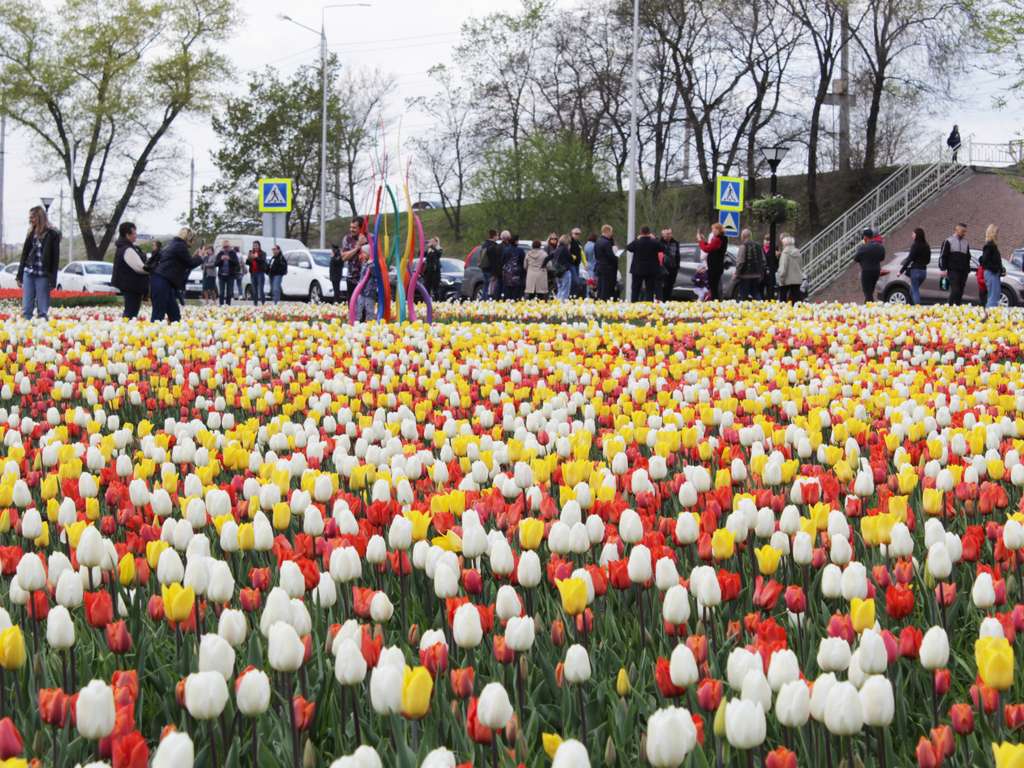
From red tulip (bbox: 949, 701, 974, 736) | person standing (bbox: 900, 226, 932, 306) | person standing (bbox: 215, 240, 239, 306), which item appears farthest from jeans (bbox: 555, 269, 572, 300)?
red tulip (bbox: 949, 701, 974, 736)

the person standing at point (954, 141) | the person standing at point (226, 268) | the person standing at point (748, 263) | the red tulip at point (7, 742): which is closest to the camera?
the red tulip at point (7, 742)

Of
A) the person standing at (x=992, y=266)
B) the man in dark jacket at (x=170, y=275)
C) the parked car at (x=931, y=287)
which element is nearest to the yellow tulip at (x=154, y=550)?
the man in dark jacket at (x=170, y=275)

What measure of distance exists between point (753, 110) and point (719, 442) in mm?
43164

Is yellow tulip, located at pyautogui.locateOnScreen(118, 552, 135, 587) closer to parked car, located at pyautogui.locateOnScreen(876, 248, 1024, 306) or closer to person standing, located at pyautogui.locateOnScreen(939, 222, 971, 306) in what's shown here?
person standing, located at pyautogui.locateOnScreen(939, 222, 971, 306)

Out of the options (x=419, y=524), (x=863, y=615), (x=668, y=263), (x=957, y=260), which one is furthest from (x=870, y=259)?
(x=863, y=615)

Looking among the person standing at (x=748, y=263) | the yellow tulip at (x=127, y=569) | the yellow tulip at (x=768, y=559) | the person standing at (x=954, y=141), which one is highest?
the person standing at (x=954, y=141)

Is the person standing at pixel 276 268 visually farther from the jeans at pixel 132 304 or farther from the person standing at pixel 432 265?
the jeans at pixel 132 304

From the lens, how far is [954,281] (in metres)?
19.5

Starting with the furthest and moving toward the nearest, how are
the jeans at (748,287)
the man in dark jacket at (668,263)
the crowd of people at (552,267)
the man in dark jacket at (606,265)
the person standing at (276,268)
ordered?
the person standing at (276,268) < the man in dark jacket at (606,265) < the man in dark jacket at (668,263) < the jeans at (748,287) < the crowd of people at (552,267)

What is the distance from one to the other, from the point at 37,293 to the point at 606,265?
10.1 metres

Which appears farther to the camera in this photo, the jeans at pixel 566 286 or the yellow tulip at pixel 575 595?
the jeans at pixel 566 286

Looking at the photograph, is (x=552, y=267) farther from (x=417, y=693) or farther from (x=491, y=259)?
(x=417, y=693)

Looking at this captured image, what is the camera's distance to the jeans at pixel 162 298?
49.1 ft

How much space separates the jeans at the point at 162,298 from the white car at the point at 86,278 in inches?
914
